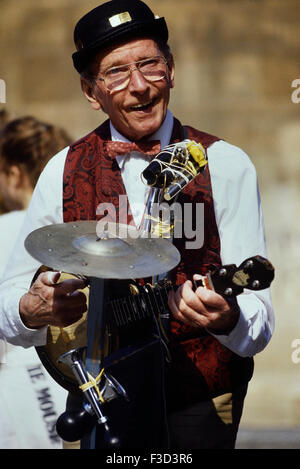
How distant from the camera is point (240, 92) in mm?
5270

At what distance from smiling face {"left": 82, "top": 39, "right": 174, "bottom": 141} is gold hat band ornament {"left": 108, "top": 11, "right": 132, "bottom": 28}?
0.06m

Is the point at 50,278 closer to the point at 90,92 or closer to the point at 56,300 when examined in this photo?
the point at 56,300

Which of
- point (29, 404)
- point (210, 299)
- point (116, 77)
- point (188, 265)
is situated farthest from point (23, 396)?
point (210, 299)

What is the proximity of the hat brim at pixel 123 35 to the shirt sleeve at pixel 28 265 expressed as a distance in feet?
1.01

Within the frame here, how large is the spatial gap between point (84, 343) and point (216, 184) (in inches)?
24.3

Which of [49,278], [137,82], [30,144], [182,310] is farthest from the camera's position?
[30,144]

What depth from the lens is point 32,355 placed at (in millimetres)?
4336

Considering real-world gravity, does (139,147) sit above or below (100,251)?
above

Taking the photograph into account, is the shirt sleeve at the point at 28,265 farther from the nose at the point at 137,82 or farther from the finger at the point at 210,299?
the finger at the point at 210,299

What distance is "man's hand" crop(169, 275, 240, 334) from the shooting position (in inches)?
83.9

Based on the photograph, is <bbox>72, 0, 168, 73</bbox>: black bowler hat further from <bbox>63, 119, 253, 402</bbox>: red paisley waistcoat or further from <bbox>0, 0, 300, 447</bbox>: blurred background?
<bbox>0, 0, 300, 447</bbox>: blurred background

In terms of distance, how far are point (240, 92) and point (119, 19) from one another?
115 inches

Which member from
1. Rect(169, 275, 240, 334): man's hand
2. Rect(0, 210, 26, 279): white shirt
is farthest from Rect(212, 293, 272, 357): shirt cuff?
Rect(0, 210, 26, 279): white shirt

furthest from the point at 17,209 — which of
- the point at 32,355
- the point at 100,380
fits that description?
the point at 100,380
